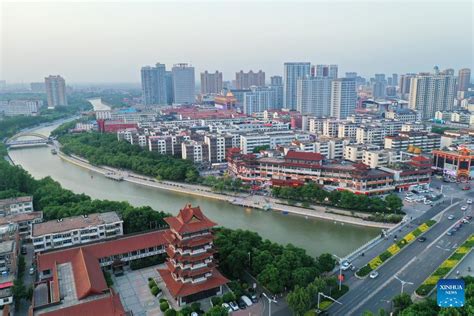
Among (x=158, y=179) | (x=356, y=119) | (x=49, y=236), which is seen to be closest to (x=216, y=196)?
(x=158, y=179)

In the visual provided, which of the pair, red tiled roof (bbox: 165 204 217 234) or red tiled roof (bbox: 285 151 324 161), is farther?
red tiled roof (bbox: 285 151 324 161)

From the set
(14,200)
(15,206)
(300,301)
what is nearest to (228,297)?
(300,301)

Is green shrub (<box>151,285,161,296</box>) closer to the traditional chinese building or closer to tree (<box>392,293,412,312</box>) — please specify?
tree (<box>392,293,412,312</box>)

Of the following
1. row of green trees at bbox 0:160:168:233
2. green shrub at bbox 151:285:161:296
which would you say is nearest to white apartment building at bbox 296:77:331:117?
row of green trees at bbox 0:160:168:233

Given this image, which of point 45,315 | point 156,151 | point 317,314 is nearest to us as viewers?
point 45,315

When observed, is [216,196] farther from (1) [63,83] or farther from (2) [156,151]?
(1) [63,83]

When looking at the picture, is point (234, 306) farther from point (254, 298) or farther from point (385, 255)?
point (385, 255)

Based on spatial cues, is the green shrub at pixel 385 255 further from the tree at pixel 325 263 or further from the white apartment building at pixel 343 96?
the white apartment building at pixel 343 96
